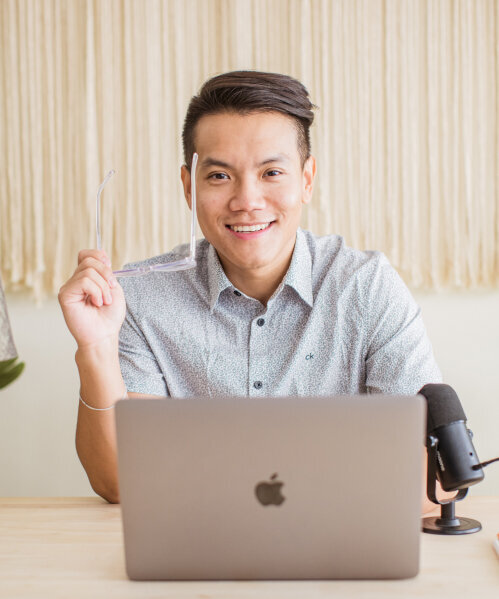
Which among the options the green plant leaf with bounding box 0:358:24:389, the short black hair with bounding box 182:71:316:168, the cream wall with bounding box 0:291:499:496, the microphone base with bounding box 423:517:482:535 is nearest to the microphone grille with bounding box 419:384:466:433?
the microphone base with bounding box 423:517:482:535

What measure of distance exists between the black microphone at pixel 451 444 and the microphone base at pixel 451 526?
7 centimetres

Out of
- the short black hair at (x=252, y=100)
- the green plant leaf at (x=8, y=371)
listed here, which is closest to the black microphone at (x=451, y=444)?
the green plant leaf at (x=8, y=371)

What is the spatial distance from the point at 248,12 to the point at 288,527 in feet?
5.46

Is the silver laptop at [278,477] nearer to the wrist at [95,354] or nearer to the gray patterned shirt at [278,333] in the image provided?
the wrist at [95,354]

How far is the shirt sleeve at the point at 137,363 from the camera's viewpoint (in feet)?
5.06

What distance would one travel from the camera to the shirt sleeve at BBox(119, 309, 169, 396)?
1542mm

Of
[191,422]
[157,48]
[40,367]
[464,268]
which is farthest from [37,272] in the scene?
[191,422]

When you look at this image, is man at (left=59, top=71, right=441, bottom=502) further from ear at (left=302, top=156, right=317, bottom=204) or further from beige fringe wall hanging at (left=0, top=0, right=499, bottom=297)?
beige fringe wall hanging at (left=0, top=0, right=499, bottom=297)

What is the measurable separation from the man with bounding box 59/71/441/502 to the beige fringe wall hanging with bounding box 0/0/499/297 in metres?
0.47

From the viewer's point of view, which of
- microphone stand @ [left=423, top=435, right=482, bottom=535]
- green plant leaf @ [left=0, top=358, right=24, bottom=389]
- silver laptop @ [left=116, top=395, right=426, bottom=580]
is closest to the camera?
silver laptop @ [left=116, top=395, right=426, bottom=580]

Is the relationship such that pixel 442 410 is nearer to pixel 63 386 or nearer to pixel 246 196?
pixel 246 196

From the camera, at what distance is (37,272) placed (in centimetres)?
211

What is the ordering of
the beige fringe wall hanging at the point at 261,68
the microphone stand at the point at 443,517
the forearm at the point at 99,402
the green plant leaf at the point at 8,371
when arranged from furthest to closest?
the beige fringe wall hanging at the point at 261,68 → the forearm at the point at 99,402 → the microphone stand at the point at 443,517 → the green plant leaf at the point at 8,371

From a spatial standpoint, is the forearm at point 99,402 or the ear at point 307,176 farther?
the ear at point 307,176
